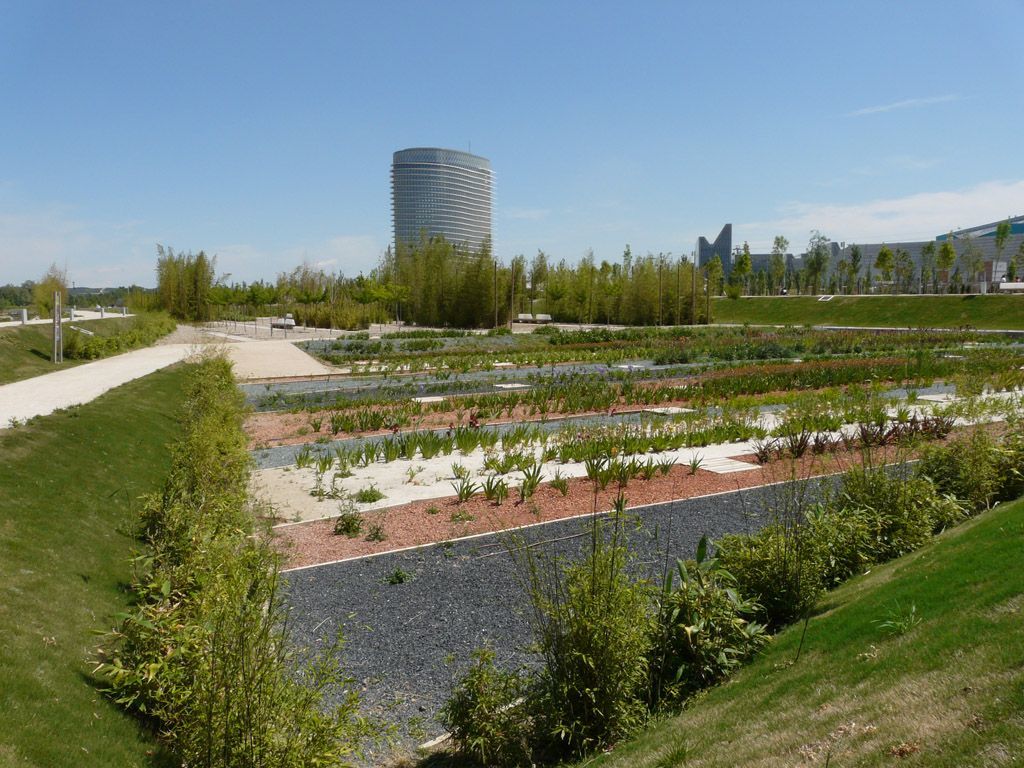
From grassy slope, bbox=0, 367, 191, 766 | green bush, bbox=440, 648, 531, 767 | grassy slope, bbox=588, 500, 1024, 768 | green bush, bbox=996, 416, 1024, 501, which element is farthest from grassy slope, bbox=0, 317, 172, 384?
green bush, bbox=996, 416, 1024, 501

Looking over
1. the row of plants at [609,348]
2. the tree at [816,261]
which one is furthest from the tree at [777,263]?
the row of plants at [609,348]

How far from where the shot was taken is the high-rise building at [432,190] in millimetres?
149000

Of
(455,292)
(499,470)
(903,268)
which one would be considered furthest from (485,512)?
(903,268)

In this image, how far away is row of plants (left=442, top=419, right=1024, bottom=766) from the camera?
3.18 m

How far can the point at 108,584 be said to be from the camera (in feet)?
14.2

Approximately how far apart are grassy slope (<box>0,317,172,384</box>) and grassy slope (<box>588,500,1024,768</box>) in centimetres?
1393

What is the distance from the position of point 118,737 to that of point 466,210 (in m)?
159

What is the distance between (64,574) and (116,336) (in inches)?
763

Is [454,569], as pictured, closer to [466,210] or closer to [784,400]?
[784,400]

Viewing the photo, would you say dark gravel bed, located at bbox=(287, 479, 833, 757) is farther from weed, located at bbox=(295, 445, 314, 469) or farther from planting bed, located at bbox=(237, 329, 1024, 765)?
weed, located at bbox=(295, 445, 314, 469)

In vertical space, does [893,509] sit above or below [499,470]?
above

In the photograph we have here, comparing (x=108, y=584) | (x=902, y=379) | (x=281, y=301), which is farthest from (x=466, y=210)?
(x=108, y=584)

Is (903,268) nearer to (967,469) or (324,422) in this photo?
(324,422)

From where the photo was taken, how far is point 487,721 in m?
3.17
